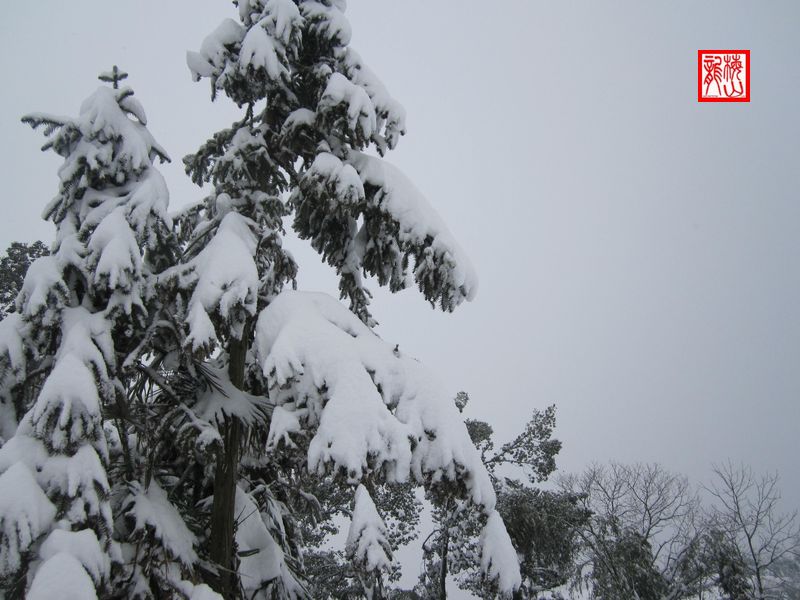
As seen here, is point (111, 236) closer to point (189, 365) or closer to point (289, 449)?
point (189, 365)

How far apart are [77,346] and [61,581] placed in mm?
1499

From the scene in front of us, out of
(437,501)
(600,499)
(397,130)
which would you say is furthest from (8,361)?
(600,499)

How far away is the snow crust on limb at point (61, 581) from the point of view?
2643 mm

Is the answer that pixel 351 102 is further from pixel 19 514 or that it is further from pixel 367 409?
pixel 19 514

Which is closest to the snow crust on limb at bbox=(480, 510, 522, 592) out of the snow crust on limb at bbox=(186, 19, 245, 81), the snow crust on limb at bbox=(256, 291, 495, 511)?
the snow crust on limb at bbox=(256, 291, 495, 511)

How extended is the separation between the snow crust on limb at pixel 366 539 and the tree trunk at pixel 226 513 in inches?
53.8

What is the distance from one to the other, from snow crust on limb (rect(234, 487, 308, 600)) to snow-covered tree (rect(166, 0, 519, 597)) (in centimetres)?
15

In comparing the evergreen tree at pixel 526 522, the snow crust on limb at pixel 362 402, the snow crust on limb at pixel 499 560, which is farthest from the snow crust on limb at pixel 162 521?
the evergreen tree at pixel 526 522

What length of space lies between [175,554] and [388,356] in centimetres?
228

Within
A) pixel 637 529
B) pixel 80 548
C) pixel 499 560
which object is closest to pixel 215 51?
pixel 80 548

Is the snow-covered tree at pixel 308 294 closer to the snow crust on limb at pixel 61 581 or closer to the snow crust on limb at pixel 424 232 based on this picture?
the snow crust on limb at pixel 424 232

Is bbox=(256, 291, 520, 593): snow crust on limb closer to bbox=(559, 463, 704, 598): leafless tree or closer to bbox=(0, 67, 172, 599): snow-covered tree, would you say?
bbox=(0, 67, 172, 599): snow-covered tree

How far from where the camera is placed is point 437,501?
4.13 meters

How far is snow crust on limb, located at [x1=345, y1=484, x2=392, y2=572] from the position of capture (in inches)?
218
